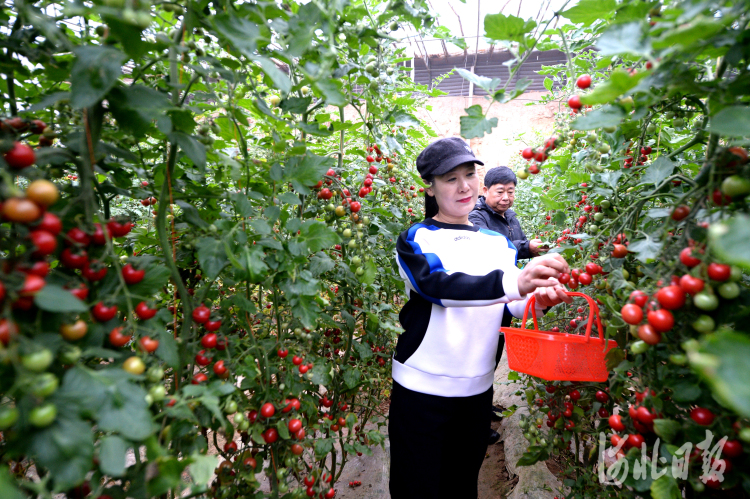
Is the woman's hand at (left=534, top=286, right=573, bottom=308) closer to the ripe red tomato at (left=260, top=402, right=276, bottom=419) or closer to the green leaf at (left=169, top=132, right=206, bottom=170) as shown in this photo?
the ripe red tomato at (left=260, top=402, right=276, bottom=419)

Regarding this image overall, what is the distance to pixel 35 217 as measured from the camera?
0.45 m

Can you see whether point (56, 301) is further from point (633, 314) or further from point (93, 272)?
point (633, 314)

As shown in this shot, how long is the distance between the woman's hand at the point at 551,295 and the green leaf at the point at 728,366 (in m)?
0.71

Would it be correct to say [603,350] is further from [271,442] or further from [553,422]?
[271,442]

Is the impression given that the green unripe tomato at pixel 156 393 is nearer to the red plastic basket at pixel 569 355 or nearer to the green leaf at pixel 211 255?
the green leaf at pixel 211 255

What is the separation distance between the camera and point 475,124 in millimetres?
823

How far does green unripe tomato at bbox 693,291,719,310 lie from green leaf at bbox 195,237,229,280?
806 millimetres

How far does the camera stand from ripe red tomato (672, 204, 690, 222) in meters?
0.67

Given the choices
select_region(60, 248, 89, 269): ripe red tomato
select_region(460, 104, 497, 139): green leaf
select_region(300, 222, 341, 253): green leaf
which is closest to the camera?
select_region(60, 248, 89, 269): ripe red tomato

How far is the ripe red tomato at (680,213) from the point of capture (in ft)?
2.19

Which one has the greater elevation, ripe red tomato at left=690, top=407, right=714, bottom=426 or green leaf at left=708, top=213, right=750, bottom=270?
green leaf at left=708, top=213, right=750, bottom=270

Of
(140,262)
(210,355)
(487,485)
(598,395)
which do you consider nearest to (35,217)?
(140,262)

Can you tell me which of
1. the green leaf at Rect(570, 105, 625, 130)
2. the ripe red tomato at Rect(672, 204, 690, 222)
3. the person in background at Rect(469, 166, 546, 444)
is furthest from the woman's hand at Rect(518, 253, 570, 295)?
the person in background at Rect(469, 166, 546, 444)

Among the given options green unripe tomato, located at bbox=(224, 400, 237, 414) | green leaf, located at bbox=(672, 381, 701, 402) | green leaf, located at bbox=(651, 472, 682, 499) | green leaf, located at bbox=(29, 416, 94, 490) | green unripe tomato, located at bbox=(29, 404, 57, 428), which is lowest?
green leaf, located at bbox=(651, 472, 682, 499)
